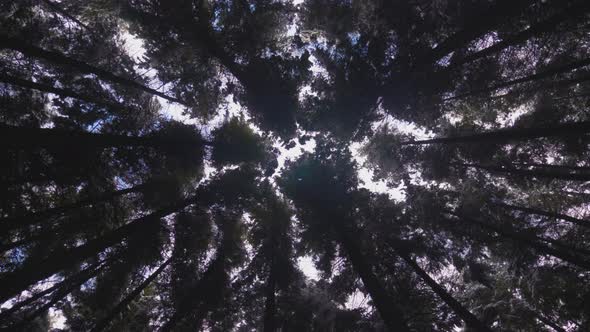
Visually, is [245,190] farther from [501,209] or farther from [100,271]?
[501,209]

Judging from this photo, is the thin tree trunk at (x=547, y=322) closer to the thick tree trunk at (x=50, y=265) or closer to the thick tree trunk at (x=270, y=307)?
the thick tree trunk at (x=270, y=307)

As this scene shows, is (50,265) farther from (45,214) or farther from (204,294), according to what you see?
(204,294)

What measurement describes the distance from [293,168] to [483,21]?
8.56 m

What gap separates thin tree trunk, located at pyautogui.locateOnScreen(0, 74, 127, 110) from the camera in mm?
7556

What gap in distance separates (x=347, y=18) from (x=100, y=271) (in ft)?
43.2

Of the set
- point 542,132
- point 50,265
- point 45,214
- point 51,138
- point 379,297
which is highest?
point 542,132

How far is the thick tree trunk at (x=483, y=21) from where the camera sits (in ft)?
31.1

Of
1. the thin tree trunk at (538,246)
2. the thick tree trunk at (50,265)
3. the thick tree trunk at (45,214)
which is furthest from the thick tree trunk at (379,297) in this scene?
the thick tree trunk at (45,214)

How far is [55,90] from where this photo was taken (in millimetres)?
8875

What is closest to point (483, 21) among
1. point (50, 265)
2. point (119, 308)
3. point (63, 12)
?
point (50, 265)

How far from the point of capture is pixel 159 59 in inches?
474

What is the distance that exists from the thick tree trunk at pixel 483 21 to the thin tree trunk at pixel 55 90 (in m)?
11.5

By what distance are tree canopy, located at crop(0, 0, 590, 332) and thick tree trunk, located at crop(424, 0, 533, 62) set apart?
0.06 metres

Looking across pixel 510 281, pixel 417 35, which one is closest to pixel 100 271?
pixel 417 35
